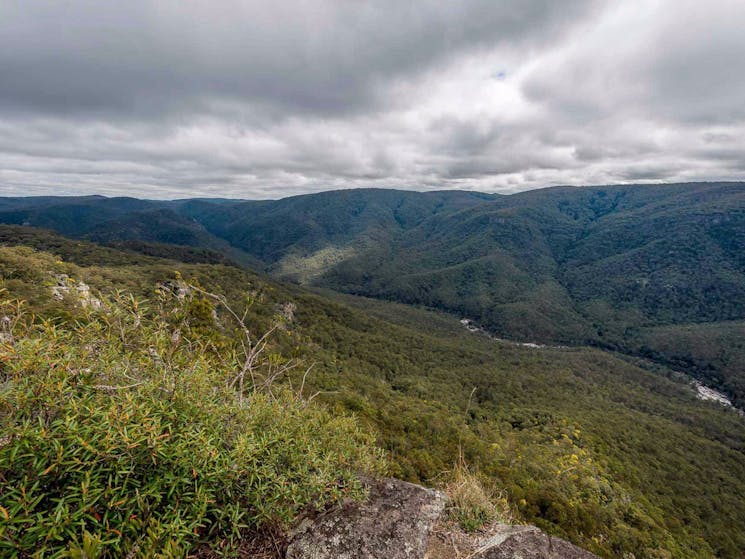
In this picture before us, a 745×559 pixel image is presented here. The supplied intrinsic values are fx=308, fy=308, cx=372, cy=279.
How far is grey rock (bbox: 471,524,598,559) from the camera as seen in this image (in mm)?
4559

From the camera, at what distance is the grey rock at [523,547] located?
4559 millimetres

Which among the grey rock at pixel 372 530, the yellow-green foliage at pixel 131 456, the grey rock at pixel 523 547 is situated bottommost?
the grey rock at pixel 523 547

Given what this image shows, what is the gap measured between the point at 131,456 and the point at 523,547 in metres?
5.52

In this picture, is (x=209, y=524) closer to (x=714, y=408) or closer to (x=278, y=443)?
(x=278, y=443)

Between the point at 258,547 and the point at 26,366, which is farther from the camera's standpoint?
the point at 258,547

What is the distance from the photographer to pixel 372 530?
4664mm

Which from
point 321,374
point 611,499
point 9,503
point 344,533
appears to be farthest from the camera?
point 321,374

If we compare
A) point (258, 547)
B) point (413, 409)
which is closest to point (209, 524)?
point (258, 547)

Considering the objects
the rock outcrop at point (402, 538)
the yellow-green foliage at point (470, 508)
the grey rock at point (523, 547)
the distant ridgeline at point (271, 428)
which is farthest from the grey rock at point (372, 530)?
the grey rock at point (523, 547)

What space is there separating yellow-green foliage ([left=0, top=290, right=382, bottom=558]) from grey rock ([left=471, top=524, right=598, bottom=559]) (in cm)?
222

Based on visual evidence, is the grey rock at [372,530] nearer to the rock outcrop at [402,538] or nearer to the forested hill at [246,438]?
the rock outcrop at [402,538]

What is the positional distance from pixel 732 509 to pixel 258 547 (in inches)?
3975

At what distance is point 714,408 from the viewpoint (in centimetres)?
12169

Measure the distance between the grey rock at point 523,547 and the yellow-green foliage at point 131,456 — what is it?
2215 millimetres
